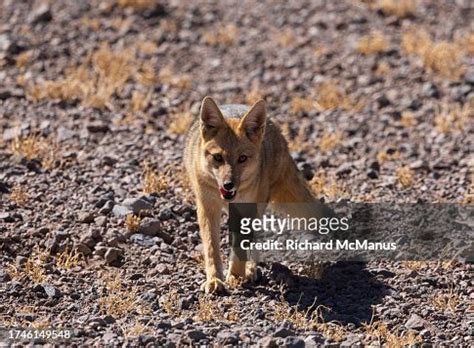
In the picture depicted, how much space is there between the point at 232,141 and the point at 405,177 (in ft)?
8.30

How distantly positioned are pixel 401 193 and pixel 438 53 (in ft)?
11.4

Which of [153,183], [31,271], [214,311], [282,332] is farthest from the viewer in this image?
[153,183]

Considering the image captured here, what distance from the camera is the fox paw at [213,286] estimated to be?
7.48 m

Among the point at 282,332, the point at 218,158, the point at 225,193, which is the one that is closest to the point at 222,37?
the point at 218,158

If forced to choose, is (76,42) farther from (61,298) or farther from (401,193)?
(61,298)

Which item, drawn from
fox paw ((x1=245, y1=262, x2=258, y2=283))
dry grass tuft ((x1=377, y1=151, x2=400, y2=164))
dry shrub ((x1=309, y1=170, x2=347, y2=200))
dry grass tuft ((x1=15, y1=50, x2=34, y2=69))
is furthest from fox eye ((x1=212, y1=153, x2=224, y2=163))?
dry grass tuft ((x1=15, y1=50, x2=34, y2=69))

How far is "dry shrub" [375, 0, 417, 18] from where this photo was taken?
1395cm

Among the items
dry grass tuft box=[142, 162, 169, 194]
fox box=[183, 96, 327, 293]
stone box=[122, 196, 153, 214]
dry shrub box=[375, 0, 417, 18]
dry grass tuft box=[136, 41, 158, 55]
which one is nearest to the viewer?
fox box=[183, 96, 327, 293]

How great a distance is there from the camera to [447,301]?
24.4 ft

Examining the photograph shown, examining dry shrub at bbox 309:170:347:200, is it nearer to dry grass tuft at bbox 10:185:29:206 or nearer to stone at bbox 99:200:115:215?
stone at bbox 99:200:115:215

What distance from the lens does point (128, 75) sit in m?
12.0

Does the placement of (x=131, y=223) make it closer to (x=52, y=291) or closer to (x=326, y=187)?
(x=52, y=291)

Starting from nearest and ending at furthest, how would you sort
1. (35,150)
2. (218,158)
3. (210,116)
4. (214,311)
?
1. (214,311)
2. (218,158)
3. (210,116)
4. (35,150)

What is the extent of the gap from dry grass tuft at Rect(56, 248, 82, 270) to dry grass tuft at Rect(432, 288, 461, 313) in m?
2.62
